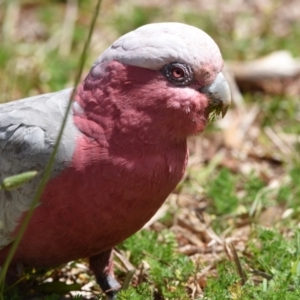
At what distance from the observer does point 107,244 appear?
294cm

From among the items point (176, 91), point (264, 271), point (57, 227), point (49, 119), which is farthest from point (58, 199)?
point (264, 271)

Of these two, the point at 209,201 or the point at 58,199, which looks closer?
the point at 58,199

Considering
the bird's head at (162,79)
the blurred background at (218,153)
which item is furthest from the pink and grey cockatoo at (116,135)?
the blurred background at (218,153)

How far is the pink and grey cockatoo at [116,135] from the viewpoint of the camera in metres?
2.73

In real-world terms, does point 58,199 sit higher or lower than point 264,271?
higher

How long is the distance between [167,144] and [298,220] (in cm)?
121

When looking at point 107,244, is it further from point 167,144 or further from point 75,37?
point 75,37

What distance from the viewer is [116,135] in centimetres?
276

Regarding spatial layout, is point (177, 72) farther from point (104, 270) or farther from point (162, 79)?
point (104, 270)

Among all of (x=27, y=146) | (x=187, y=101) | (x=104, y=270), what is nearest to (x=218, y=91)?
(x=187, y=101)

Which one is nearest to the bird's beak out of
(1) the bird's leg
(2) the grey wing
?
(2) the grey wing

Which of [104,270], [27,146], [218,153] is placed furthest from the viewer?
[218,153]

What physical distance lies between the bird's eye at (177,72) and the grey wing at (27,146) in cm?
39

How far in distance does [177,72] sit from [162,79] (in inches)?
2.4
